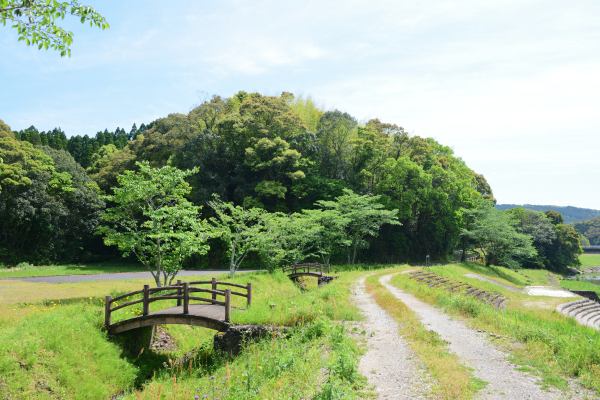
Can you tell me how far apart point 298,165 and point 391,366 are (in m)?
36.7

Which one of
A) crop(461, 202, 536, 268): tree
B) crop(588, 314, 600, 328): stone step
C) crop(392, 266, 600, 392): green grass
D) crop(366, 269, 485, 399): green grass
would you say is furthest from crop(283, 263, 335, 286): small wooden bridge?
crop(461, 202, 536, 268): tree

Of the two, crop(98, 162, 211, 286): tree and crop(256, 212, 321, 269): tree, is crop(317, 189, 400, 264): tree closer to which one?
crop(256, 212, 321, 269): tree

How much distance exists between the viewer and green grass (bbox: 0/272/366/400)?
8883 mm

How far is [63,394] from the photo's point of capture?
37.1ft

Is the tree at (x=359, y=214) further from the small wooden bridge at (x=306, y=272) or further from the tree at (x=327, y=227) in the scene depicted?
the small wooden bridge at (x=306, y=272)

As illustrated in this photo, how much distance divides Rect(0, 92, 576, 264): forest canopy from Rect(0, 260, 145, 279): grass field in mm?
4538

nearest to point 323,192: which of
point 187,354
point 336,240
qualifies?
point 336,240

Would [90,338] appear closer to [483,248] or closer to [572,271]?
[483,248]

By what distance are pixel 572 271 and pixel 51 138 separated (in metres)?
90.7

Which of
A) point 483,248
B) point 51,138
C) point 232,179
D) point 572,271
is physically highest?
point 51,138

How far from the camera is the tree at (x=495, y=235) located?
48.8m

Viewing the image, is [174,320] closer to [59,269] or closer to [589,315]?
[59,269]

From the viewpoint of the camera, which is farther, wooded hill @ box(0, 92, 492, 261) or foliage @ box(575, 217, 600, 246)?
foliage @ box(575, 217, 600, 246)

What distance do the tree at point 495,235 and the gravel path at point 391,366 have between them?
1551 inches
